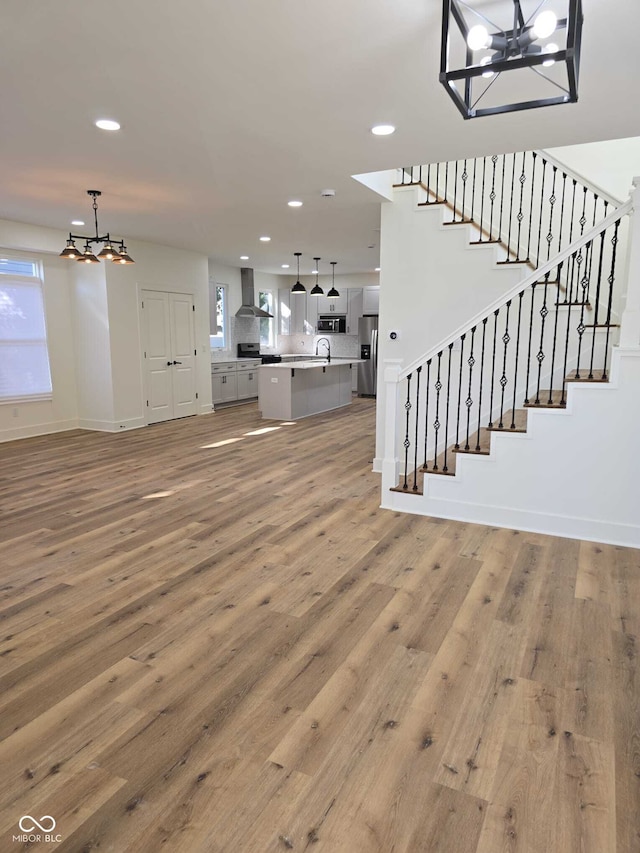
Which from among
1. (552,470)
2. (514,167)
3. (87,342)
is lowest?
(552,470)

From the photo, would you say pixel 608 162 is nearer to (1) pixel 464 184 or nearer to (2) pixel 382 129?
(1) pixel 464 184

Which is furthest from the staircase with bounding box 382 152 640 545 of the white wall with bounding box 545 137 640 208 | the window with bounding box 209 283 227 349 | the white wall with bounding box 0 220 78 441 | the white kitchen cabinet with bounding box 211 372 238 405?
the window with bounding box 209 283 227 349

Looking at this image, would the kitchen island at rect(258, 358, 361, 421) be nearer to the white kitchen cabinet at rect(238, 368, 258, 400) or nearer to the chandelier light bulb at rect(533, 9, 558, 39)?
the white kitchen cabinet at rect(238, 368, 258, 400)

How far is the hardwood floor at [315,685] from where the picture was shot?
1.60m

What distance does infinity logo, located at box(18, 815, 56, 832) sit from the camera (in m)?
1.56

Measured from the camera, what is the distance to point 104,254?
530cm

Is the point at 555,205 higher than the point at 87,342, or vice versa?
the point at 555,205

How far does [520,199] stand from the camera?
18.1ft

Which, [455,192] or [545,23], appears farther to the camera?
[455,192]

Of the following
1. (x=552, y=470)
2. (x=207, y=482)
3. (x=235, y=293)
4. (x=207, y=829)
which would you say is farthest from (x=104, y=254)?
(x=235, y=293)

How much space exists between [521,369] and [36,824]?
485cm

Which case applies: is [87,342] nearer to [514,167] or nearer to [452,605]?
[514,167]

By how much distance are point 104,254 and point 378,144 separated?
3.02 metres

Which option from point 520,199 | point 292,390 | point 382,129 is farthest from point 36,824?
point 292,390
